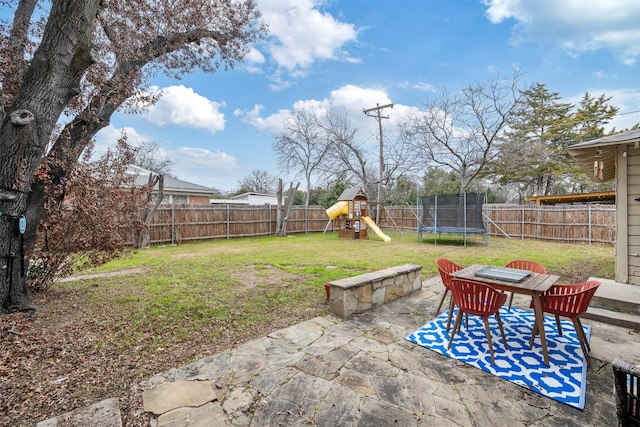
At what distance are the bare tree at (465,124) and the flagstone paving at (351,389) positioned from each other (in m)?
14.7

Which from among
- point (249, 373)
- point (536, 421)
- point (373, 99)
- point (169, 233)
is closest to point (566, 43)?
point (373, 99)

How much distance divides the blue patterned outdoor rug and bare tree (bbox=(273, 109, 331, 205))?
17586mm

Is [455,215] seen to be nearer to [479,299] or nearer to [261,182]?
[479,299]

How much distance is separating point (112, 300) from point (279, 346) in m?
2.95

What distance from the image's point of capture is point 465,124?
52.1 feet

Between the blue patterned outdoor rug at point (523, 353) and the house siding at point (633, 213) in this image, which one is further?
the house siding at point (633, 213)

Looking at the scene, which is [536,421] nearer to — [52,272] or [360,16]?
[52,272]

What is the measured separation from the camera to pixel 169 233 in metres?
11.3

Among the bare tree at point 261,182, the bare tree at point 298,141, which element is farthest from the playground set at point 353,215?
the bare tree at point 261,182

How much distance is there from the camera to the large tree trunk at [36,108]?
2955 millimetres

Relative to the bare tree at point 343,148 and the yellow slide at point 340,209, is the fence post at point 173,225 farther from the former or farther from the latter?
the bare tree at point 343,148

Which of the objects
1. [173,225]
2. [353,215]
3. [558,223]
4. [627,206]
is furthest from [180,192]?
[558,223]

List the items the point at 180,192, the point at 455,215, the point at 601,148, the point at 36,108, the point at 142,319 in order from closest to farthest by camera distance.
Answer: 1. the point at 36,108
2. the point at 142,319
3. the point at 601,148
4. the point at 455,215
5. the point at 180,192

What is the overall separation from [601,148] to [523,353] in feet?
12.3
